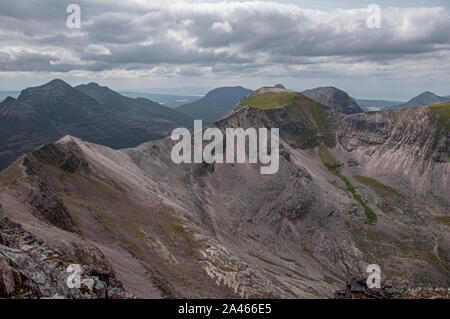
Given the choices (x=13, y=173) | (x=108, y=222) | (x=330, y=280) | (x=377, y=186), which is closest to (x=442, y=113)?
(x=377, y=186)

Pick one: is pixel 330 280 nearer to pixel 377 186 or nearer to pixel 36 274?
pixel 377 186

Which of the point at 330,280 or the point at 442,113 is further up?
the point at 442,113

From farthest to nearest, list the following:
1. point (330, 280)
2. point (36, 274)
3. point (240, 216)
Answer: point (240, 216), point (330, 280), point (36, 274)

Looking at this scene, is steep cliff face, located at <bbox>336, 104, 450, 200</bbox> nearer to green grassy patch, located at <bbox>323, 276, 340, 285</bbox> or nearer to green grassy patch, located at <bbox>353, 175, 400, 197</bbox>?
green grassy patch, located at <bbox>353, 175, 400, 197</bbox>

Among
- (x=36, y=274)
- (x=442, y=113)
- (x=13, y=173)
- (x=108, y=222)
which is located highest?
(x=442, y=113)

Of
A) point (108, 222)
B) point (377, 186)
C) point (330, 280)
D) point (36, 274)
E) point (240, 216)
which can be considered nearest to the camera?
point (36, 274)

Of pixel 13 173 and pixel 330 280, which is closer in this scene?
pixel 13 173

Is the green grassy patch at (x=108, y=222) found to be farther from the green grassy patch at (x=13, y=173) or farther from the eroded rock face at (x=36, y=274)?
the eroded rock face at (x=36, y=274)
